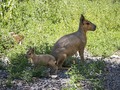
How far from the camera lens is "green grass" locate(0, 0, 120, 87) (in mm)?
11085

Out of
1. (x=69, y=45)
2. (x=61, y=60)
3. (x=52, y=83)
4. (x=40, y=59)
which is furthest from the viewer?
(x=69, y=45)

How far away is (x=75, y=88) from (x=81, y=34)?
336cm

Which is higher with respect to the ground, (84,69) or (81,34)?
(81,34)

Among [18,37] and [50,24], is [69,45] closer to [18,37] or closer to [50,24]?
[18,37]

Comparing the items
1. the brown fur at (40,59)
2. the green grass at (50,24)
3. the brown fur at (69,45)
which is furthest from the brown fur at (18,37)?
the brown fur at (40,59)

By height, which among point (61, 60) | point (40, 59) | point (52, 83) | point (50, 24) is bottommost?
point (52, 83)

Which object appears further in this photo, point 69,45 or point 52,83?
point 69,45

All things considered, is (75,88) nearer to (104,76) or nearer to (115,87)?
(115,87)

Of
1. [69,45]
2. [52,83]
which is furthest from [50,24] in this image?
[52,83]

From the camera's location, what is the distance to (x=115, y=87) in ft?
23.5

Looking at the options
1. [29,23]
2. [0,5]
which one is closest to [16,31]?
[29,23]

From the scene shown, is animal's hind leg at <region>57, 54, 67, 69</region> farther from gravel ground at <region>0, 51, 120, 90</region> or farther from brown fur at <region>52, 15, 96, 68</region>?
gravel ground at <region>0, 51, 120, 90</region>

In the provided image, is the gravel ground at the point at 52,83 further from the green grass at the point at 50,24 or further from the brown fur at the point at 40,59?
the green grass at the point at 50,24

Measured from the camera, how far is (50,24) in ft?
50.7
